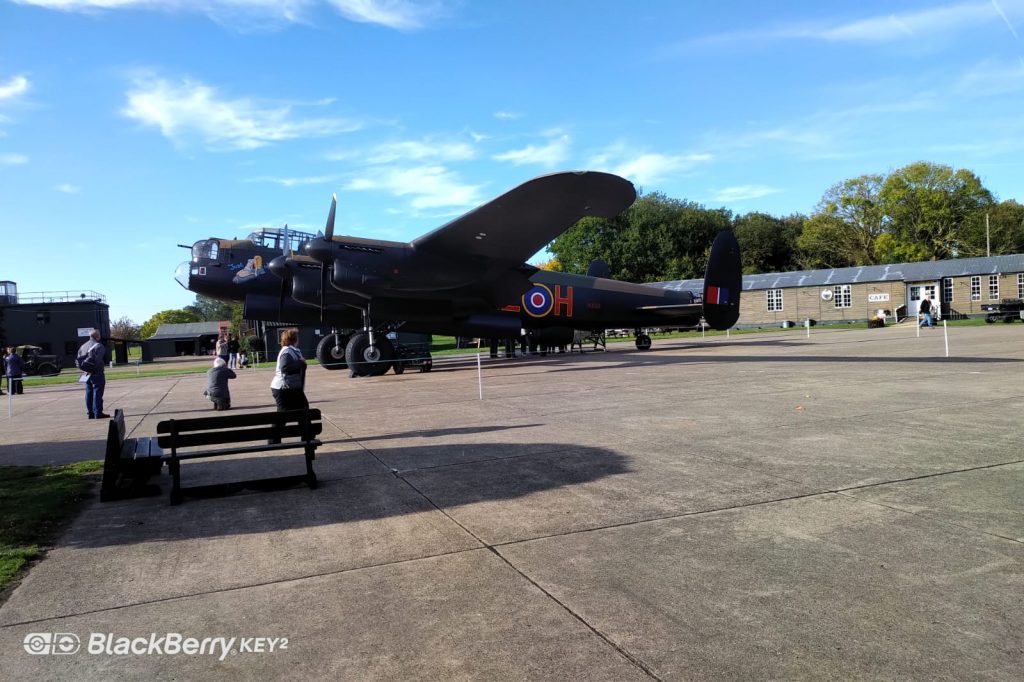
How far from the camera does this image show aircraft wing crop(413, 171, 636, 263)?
15.9m

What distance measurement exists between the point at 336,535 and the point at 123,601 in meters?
1.50

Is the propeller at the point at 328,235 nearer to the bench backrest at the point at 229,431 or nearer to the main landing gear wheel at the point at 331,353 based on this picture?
the main landing gear wheel at the point at 331,353

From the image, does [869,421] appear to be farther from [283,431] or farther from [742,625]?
[283,431]

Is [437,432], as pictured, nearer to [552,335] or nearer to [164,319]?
[552,335]

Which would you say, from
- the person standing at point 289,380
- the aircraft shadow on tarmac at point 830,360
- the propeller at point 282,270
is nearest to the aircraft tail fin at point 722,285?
the aircraft shadow on tarmac at point 830,360

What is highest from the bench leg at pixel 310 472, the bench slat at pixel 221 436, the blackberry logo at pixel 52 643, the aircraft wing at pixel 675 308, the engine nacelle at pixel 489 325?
the aircraft wing at pixel 675 308

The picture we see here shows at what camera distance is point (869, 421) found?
29.3 ft

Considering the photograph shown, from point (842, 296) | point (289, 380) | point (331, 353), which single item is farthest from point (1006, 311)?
point (289, 380)

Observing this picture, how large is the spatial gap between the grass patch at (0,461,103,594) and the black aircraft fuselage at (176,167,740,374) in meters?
11.2

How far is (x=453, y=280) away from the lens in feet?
65.0

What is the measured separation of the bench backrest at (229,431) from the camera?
19.8ft

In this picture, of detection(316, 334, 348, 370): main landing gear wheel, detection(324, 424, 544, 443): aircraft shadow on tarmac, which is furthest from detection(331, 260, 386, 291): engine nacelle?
detection(324, 424, 544, 443): aircraft shadow on tarmac

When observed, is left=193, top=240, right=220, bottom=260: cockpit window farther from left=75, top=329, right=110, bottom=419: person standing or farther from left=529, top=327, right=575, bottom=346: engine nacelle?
left=529, top=327, right=575, bottom=346: engine nacelle

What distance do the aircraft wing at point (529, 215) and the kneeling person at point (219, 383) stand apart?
7139mm
